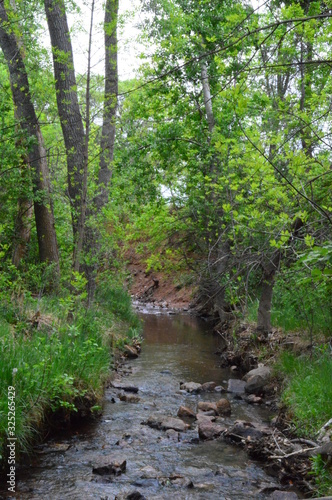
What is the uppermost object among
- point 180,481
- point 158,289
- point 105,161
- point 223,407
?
point 105,161

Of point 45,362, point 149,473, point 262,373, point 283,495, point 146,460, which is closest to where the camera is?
point 283,495

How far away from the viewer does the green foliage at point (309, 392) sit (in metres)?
5.43

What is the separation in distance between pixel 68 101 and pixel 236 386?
589cm

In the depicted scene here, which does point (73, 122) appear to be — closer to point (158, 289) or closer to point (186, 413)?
point (186, 413)

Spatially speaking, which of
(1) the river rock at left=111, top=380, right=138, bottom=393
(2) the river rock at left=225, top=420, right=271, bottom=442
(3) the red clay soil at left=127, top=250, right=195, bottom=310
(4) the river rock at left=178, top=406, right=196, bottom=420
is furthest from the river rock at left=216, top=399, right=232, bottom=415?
(3) the red clay soil at left=127, top=250, right=195, bottom=310

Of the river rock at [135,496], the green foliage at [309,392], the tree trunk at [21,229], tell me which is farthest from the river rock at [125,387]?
the tree trunk at [21,229]

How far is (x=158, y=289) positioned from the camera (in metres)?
23.9

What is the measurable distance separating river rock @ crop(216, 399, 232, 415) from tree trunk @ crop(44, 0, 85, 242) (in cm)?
417

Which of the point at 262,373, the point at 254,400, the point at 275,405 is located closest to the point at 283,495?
the point at 275,405

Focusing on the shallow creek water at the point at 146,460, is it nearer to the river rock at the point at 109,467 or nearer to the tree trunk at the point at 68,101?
the river rock at the point at 109,467

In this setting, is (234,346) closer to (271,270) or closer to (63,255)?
(271,270)

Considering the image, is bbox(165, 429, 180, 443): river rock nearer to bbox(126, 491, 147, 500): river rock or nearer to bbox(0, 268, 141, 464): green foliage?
bbox(0, 268, 141, 464): green foliage

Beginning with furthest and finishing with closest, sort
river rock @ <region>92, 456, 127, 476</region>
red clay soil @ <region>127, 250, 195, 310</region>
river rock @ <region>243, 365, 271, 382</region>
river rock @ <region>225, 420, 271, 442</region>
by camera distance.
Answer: red clay soil @ <region>127, 250, 195, 310</region>, river rock @ <region>243, 365, 271, 382</region>, river rock @ <region>225, 420, 271, 442</region>, river rock @ <region>92, 456, 127, 476</region>

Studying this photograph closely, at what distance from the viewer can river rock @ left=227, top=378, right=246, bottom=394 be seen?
26.4 feet
